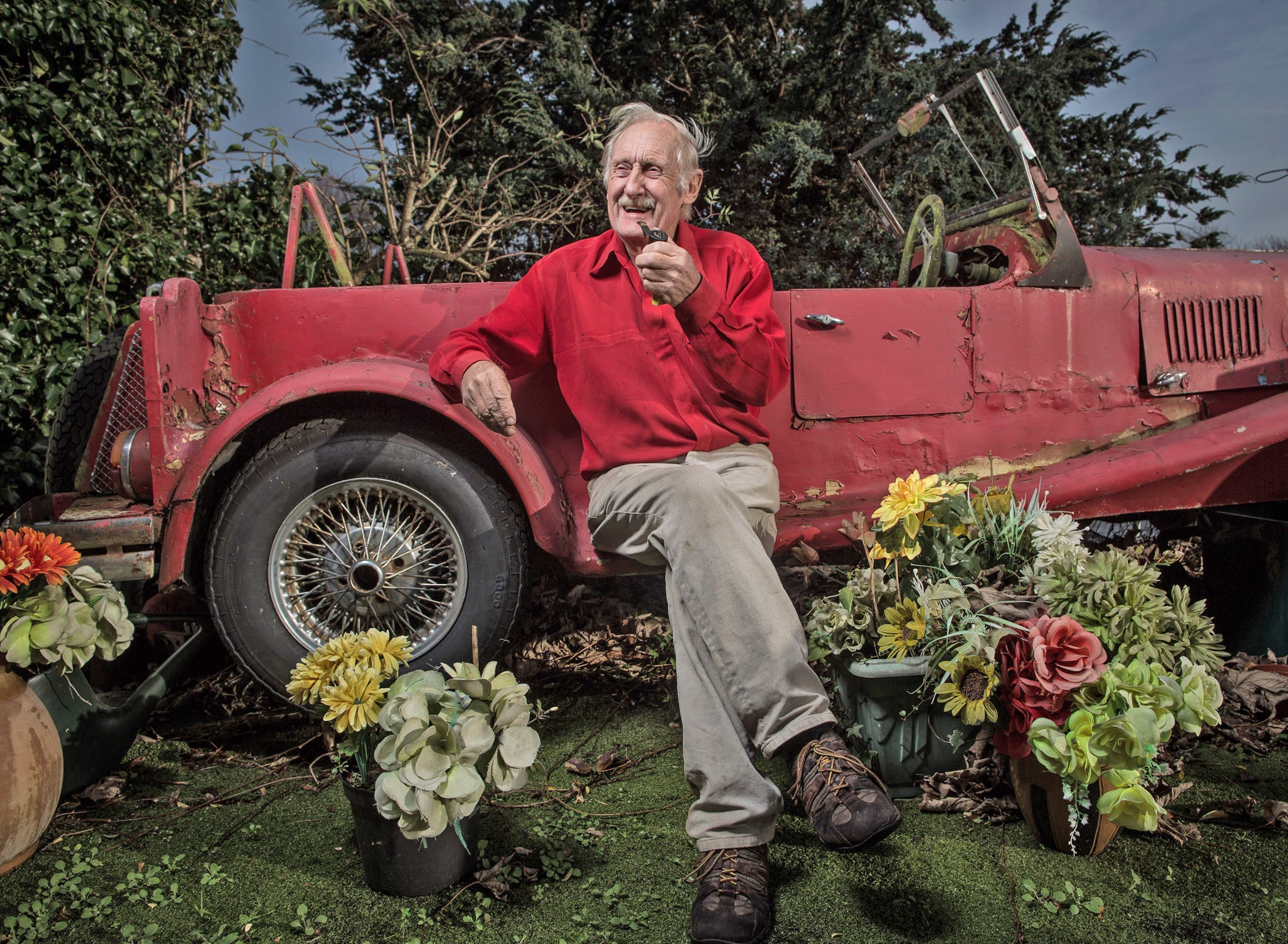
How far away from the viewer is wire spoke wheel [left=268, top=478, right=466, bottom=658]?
220 centimetres

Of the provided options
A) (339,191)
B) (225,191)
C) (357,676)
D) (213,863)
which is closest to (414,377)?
(357,676)

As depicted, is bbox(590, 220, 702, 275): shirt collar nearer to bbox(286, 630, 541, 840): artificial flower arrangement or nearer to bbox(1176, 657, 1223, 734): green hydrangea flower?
bbox(286, 630, 541, 840): artificial flower arrangement

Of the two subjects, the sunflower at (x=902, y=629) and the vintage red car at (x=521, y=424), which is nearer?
the sunflower at (x=902, y=629)

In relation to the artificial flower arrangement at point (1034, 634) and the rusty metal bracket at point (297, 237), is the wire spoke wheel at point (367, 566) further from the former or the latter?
the artificial flower arrangement at point (1034, 634)

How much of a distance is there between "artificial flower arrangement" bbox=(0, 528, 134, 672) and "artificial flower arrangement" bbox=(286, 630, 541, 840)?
565 millimetres

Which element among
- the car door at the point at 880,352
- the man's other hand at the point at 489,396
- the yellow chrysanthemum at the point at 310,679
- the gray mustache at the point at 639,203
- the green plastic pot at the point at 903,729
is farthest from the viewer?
the car door at the point at 880,352

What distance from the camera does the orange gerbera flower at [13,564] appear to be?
1.64 m

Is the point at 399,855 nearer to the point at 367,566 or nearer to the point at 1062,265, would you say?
the point at 367,566

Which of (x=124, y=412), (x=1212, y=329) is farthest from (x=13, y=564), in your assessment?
(x=1212, y=329)

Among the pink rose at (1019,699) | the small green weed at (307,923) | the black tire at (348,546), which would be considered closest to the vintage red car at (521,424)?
the black tire at (348,546)

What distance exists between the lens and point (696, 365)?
210cm

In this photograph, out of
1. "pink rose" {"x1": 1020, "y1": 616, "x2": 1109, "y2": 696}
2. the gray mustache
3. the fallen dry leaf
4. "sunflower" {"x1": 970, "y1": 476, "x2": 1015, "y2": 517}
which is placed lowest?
the fallen dry leaf

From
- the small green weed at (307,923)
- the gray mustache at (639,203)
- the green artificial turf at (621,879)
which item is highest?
the gray mustache at (639,203)

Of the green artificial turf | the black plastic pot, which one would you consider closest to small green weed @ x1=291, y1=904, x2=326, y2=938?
the green artificial turf
